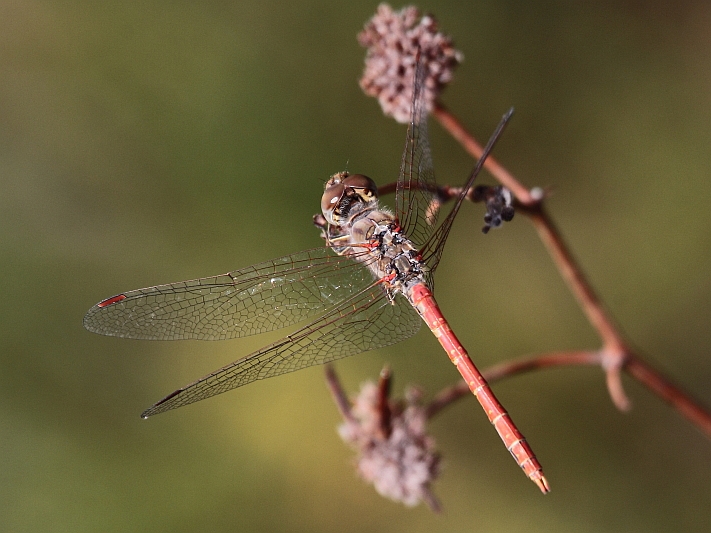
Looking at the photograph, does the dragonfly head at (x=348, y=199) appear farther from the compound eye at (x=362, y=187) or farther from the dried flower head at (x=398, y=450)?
the dried flower head at (x=398, y=450)

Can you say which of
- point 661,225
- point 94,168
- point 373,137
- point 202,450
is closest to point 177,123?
point 94,168

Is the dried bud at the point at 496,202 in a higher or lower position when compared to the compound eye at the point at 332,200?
lower

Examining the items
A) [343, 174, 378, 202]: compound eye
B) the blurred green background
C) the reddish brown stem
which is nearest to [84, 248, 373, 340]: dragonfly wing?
[343, 174, 378, 202]: compound eye

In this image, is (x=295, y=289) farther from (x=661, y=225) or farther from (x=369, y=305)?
(x=661, y=225)

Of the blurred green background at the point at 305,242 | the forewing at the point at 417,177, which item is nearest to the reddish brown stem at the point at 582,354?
the forewing at the point at 417,177

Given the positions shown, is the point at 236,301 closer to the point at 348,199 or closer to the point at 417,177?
the point at 348,199

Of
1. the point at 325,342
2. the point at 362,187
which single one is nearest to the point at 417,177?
the point at 362,187

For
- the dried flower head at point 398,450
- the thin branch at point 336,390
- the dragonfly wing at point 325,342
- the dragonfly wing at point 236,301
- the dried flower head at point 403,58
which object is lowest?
the dried flower head at point 398,450

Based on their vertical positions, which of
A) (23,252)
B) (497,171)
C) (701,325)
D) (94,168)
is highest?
(94,168)

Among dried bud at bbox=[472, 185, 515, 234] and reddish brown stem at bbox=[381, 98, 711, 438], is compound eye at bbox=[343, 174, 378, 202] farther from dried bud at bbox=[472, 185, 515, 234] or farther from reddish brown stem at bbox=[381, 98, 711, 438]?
dried bud at bbox=[472, 185, 515, 234]
